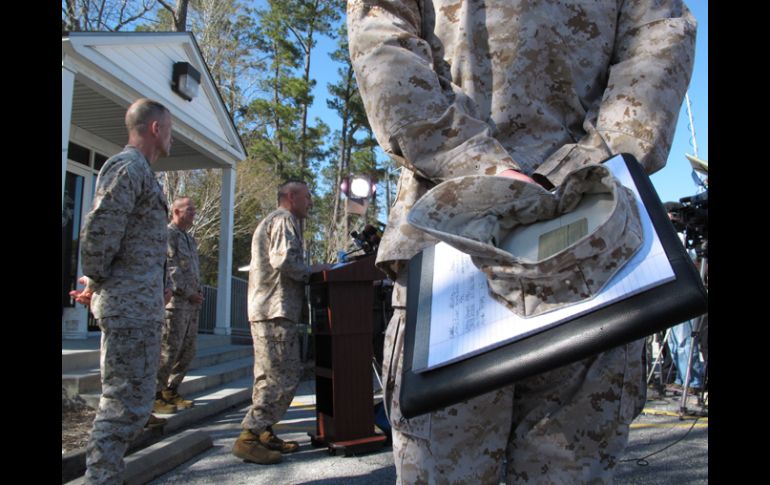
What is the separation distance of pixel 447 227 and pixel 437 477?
48 centimetres

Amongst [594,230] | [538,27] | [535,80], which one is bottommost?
[594,230]

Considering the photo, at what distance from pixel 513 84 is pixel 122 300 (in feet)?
8.03

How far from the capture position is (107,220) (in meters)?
2.88

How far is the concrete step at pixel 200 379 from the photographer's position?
5215mm

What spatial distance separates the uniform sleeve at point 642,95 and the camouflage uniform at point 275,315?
3526 millimetres

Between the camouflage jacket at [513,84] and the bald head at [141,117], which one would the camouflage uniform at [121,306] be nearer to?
the bald head at [141,117]

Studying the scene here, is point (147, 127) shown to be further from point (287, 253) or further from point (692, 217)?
point (692, 217)

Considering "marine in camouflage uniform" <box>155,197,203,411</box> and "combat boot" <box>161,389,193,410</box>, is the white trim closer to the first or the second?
"marine in camouflage uniform" <box>155,197,203,411</box>

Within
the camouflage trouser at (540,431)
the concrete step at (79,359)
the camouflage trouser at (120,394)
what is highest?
the camouflage trouser at (540,431)

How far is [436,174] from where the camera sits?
108 cm

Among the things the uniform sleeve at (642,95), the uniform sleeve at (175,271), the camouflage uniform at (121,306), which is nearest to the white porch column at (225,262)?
the uniform sleeve at (175,271)

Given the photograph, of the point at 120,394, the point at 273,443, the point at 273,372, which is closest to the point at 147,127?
the point at 120,394
